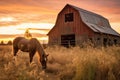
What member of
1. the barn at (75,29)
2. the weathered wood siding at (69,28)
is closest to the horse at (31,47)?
the barn at (75,29)

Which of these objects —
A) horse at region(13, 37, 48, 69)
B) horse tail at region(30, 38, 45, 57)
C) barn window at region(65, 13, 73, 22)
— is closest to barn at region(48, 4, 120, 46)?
barn window at region(65, 13, 73, 22)

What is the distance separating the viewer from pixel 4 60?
1153 cm

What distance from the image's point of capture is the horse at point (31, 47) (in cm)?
1185

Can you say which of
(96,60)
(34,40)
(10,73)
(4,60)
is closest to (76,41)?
(34,40)

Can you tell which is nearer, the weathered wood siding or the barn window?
the weathered wood siding

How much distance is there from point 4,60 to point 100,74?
5432 mm

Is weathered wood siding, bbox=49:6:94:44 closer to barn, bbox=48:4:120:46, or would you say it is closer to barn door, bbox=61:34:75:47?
barn, bbox=48:4:120:46

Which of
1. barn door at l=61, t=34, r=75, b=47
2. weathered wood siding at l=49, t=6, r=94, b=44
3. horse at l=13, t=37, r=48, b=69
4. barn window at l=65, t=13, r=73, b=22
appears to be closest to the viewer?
horse at l=13, t=37, r=48, b=69

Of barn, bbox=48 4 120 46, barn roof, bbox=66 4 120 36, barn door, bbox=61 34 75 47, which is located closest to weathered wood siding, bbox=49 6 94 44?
barn, bbox=48 4 120 46

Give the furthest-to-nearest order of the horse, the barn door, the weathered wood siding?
the barn door
the weathered wood siding
the horse

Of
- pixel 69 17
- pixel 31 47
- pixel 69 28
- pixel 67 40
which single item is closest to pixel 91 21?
pixel 69 17

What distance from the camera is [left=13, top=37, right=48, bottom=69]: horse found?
11.8m

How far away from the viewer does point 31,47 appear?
42.4ft

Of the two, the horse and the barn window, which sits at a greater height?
the barn window
